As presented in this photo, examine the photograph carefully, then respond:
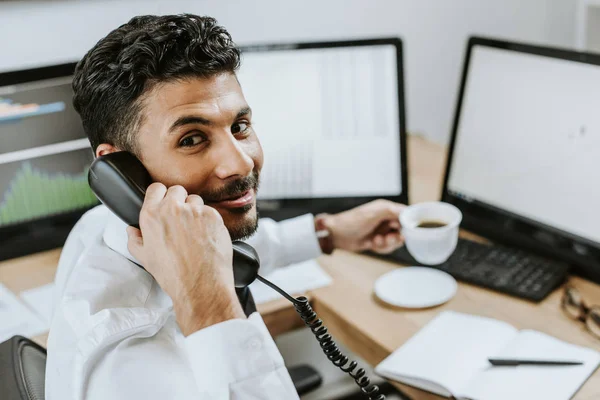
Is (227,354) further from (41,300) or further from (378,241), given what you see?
(41,300)

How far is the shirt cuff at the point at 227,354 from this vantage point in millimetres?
800

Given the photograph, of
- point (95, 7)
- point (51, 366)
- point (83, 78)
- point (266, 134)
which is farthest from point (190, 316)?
point (95, 7)

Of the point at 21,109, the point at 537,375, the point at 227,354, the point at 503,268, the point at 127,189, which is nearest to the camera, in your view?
the point at 227,354

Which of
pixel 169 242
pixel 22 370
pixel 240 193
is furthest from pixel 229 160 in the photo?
pixel 22 370

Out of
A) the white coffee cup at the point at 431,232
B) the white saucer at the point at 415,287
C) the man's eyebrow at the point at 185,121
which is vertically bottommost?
the white saucer at the point at 415,287

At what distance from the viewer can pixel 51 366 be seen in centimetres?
88

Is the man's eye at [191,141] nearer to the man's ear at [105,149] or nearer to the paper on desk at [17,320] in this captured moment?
the man's ear at [105,149]

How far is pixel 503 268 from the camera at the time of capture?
1329mm

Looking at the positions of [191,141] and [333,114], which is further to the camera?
[333,114]

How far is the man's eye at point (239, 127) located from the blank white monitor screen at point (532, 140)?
622 mm

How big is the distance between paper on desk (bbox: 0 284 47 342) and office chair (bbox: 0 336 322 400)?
1.11 ft

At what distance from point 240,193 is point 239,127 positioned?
10 cm

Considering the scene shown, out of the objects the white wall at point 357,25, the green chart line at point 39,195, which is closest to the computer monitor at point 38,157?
the green chart line at point 39,195

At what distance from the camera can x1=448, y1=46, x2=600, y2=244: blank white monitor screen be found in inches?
49.2
